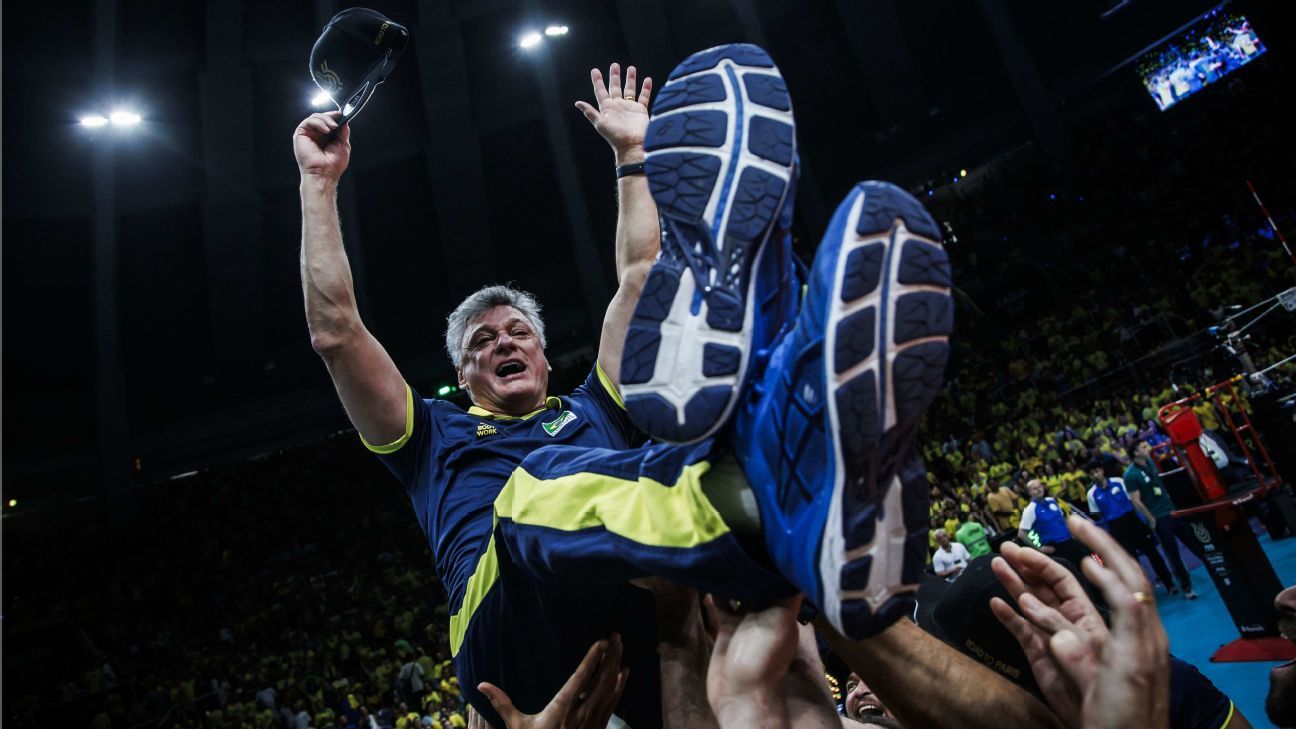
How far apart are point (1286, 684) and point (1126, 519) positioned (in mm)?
5565

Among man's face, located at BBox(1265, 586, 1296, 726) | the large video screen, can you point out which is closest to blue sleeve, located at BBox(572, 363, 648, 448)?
man's face, located at BBox(1265, 586, 1296, 726)

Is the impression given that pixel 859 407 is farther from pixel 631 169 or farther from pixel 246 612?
pixel 246 612

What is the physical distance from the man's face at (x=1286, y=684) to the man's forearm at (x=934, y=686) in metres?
1.65

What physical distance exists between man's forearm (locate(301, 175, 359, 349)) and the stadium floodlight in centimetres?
1137

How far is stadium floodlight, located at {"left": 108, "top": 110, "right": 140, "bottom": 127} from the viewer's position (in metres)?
11.2

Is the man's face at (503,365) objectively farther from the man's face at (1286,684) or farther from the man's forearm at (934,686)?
the man's face at (1286,684)

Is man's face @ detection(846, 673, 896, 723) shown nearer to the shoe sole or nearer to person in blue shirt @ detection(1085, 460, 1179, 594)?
the shoe sole

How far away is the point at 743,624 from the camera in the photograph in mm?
1259

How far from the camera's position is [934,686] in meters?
1.46

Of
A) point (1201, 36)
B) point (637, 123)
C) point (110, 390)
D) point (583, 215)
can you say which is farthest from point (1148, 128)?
point (110, 390)

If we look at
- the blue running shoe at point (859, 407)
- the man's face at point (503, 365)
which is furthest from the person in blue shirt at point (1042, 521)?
the blue running shoe at point (859, 407)

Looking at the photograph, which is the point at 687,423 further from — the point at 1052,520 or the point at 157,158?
the point at 157,158

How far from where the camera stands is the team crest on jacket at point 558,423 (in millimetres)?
2342

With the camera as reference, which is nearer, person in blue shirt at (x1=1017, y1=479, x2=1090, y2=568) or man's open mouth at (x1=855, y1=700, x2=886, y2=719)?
man's open mouth at (x1=855, y1=700, x2=886, y2=719)
